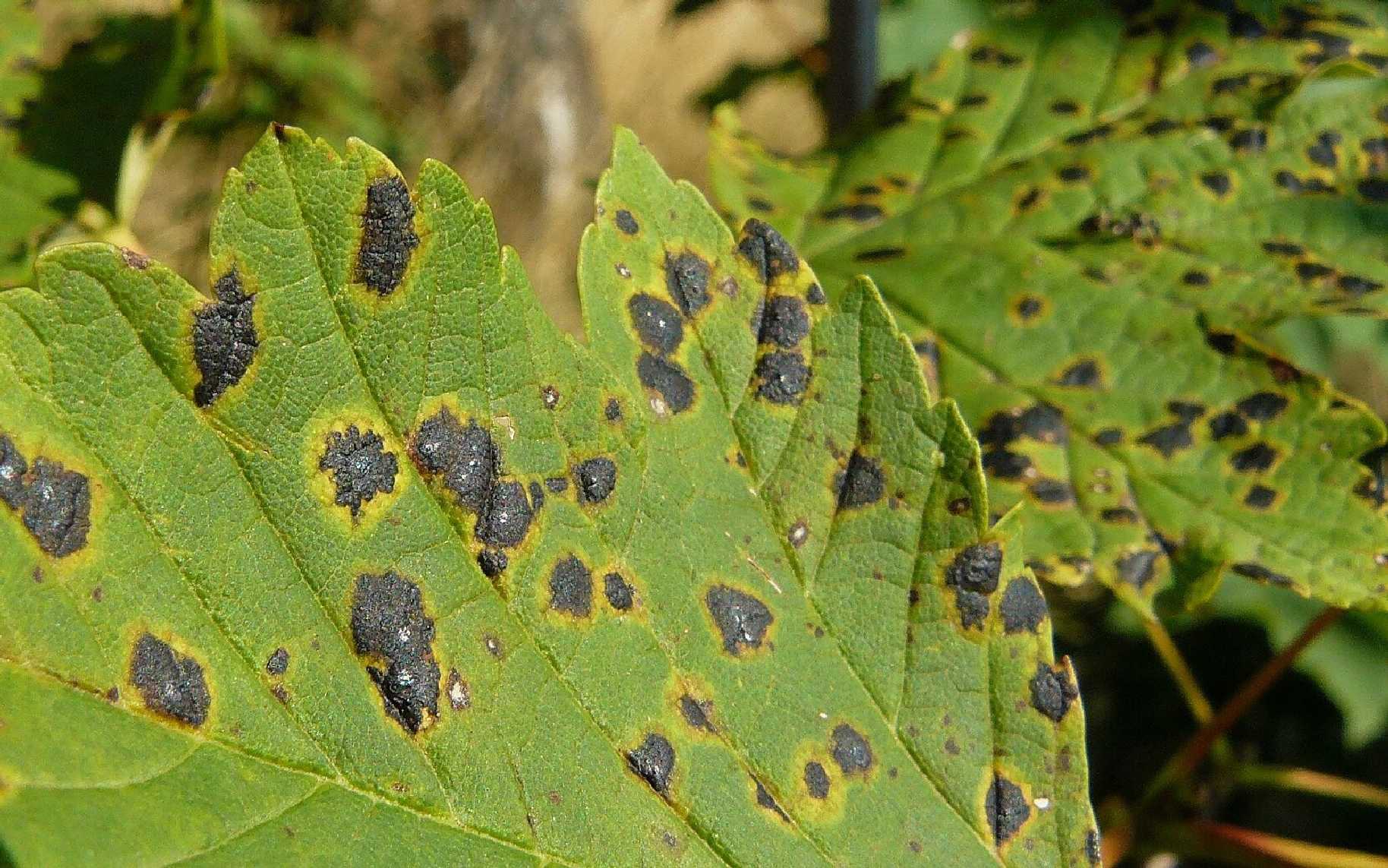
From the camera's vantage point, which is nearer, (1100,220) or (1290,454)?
(1290,454)

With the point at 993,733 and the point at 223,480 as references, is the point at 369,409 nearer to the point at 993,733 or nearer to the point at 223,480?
the point at 223,480

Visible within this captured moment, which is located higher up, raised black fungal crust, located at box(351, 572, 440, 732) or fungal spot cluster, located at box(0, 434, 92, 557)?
fungal spot cluster, located at box(0, 434, 92, 557)

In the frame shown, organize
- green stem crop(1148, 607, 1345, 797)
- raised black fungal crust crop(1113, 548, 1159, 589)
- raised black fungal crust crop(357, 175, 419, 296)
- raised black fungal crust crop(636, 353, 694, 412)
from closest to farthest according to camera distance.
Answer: raised black fungal crust crop(357, 175, 419, 296), raised black fungal crust crop(636, 353, 694, 412), raised black fungal crust crop(1113, 548, 1159, 589), green stem crop(1148, 607, 1345, 797)

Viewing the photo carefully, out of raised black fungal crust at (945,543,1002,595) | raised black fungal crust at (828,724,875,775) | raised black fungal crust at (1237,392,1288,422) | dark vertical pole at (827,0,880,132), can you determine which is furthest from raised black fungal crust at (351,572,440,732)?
dark vertical pole at (827,0,880,132)

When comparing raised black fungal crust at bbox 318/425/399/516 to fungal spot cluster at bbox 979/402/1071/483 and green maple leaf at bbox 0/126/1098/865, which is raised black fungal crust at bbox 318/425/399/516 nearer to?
green maple leaf at bbox 0/126/1098/865

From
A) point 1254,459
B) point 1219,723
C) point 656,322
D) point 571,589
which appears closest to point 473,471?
point 571,589

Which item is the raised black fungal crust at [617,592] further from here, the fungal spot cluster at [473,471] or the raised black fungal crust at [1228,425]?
the raised black fungal crust at [1228,425]

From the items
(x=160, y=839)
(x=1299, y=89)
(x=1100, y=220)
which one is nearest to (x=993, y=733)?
(x=160, y=839)

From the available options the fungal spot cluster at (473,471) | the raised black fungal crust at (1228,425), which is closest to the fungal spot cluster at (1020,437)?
the raised black fungal crust at (1228,425)
